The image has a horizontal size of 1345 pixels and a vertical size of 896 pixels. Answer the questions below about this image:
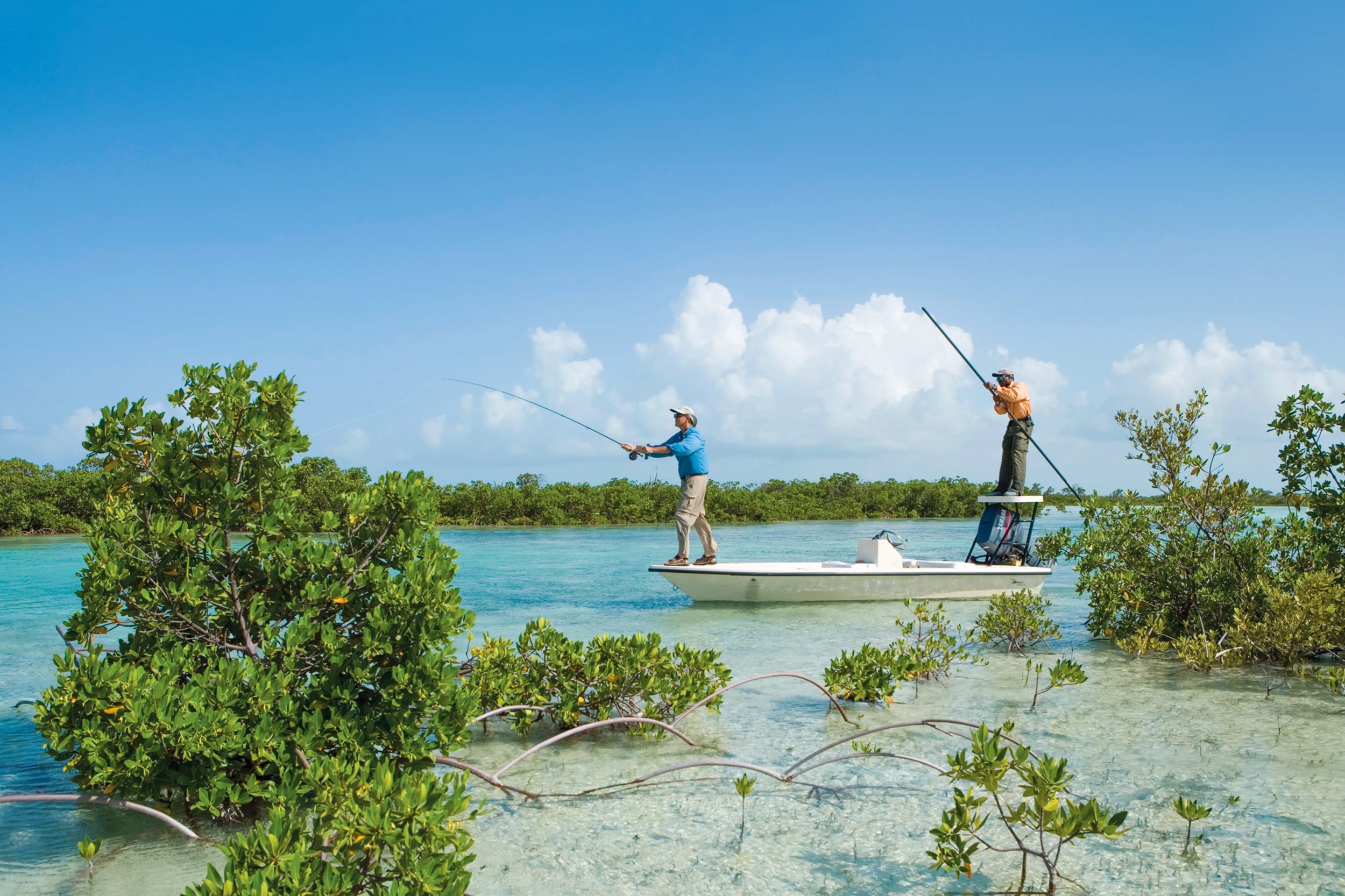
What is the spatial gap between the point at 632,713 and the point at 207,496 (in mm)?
3053

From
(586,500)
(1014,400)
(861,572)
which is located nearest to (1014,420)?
(1014,400)

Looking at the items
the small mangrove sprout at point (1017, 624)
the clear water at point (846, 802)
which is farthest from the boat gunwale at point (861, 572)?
the small mangrove sprout at point (1017, 624)

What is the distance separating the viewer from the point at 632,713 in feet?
19.6

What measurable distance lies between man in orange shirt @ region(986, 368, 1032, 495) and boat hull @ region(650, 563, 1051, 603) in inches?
54.6

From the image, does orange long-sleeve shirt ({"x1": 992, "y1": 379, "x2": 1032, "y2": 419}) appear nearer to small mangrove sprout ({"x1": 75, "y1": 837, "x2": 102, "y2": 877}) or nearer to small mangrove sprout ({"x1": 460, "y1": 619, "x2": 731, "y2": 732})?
small mangrove sprout ({"x1": 460, "y1": 619, "x2": 731, "y2": 732})

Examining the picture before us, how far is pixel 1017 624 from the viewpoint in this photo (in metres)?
8.84

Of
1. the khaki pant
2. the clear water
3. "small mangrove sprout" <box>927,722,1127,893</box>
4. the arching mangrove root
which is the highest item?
the khaki pant

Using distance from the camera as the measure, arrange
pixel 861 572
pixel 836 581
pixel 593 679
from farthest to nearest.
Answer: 1. pixel 836 581
2. pixel 861 572
3. pixel 593 679

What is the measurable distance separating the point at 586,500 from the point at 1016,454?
26996mm

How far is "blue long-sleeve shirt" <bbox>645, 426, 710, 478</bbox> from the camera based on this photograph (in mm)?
12391

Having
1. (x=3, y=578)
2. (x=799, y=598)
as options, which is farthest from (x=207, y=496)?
(x=3, y=578)

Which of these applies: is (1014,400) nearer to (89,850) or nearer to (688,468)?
(688,468)

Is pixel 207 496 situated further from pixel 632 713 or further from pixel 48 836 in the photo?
pixel 632 713

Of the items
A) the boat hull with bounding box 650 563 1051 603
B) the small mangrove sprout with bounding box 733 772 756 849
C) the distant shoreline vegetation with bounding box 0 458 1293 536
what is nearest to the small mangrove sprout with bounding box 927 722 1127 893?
the small mangrove sprout with bounding box 733 772 756 849
